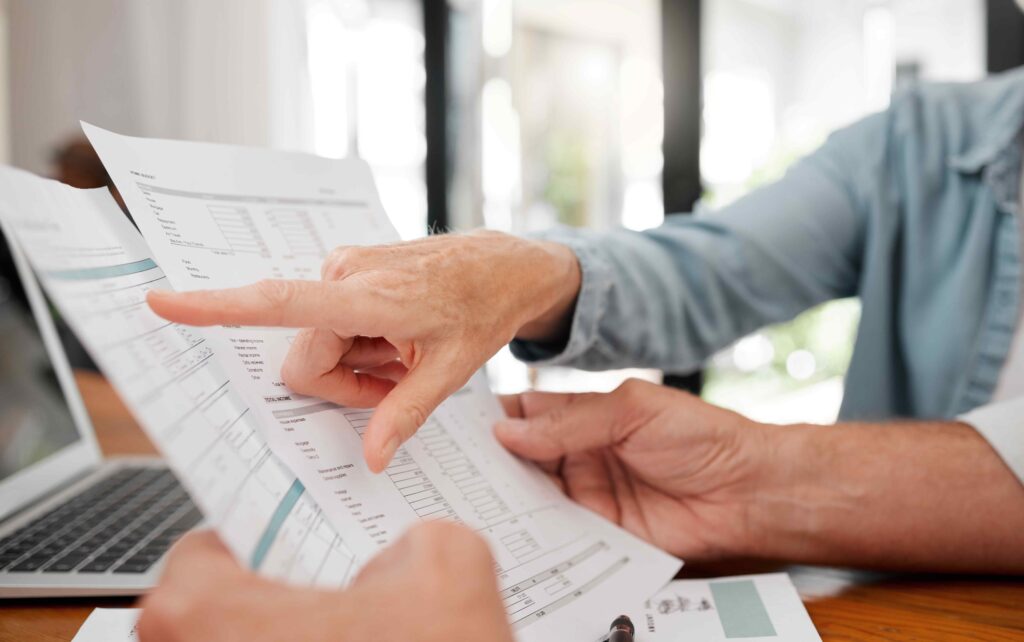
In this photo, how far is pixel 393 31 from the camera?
10.8 ft

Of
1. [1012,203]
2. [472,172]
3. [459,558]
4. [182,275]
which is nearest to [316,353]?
[182,275]

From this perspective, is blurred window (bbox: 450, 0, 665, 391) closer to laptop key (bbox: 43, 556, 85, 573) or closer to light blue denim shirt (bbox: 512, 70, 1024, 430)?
light blue denim shirt (bbox: 512, 70, 1024, 430)

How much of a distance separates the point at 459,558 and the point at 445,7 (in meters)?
3.34

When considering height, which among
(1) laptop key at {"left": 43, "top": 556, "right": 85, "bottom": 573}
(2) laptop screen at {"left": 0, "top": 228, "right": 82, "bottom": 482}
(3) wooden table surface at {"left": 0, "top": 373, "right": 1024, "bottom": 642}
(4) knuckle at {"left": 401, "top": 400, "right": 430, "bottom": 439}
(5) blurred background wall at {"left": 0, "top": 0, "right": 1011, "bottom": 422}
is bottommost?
(3) wooden table surface at {"left": 0, "top": 373, "right": 1024, "bottom": 642}

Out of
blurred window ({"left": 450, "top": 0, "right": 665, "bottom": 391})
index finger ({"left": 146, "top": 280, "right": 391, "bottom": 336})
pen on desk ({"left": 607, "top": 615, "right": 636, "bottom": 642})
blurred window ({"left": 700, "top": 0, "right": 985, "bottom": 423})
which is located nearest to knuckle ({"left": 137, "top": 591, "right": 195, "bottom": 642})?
index finger ({"left": 146, "top": 280, "right": 391, "bottom": 336})

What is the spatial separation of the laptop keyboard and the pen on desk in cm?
36

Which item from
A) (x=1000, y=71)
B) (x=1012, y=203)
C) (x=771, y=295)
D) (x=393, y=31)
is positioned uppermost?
(x=393, y=31)

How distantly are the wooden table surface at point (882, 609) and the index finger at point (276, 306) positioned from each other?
258 millimetres

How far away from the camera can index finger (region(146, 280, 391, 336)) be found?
0.39 metres

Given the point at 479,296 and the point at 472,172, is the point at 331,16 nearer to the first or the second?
the point at 472,172

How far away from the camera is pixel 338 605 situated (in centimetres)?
29

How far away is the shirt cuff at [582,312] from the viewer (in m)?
0.76

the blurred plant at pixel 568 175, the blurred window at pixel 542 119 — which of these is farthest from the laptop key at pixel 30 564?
the blurred plant at pixel 568 175

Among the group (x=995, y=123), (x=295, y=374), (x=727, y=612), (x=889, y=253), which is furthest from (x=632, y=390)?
(x=995, y=123)
